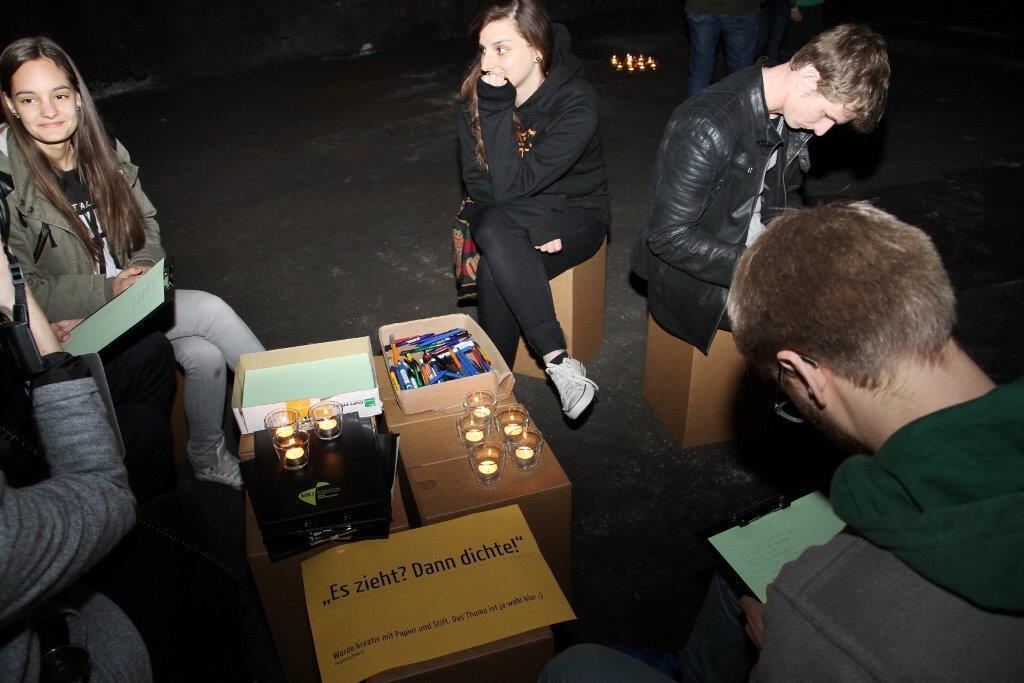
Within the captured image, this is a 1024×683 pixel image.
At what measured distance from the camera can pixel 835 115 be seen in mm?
2146

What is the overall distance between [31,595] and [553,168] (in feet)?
6.63

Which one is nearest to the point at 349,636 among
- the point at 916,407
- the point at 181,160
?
the point at 916,407

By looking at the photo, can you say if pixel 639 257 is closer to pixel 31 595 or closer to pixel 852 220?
Answer: pixel 852 220

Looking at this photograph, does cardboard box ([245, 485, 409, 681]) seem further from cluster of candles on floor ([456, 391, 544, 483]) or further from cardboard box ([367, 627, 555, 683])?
cardboard box ([367, 627, 555, 683])

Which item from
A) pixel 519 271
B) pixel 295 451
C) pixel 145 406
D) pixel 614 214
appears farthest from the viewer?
pixel 614 214

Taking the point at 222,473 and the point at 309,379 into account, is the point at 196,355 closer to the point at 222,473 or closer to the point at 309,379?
the point at 222,473

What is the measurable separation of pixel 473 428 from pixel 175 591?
30.7 inches

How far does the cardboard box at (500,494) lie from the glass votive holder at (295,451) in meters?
0.24

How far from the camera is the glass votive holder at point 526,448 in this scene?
178 cm

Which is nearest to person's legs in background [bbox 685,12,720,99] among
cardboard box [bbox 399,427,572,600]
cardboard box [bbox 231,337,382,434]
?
cardboard box [bbox 231,337,382,434]

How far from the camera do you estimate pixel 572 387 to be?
8.15ft

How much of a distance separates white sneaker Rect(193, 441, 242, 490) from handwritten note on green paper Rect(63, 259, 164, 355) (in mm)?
646

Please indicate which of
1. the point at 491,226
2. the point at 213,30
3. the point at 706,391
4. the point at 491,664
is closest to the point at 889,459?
the point at 491,664

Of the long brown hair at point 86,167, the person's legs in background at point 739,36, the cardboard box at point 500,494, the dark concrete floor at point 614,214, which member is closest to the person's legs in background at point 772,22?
the person's legs in background at point 739,36
